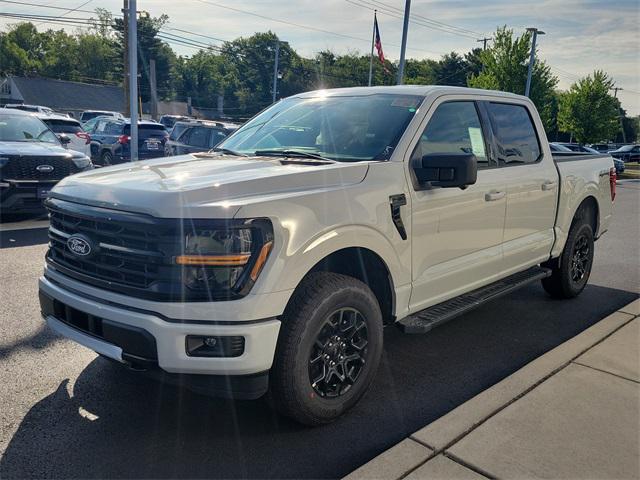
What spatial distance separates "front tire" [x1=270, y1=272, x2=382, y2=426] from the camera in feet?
9.66

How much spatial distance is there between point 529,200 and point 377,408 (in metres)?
2.35

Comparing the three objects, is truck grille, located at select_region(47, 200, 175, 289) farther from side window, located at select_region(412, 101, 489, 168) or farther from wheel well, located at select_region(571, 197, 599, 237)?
wheel well, located at select_region(571, 197, 599, 237)

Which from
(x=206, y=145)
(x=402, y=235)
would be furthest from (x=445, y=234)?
(x=206, y=145)

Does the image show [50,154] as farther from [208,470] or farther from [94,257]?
[208,470]

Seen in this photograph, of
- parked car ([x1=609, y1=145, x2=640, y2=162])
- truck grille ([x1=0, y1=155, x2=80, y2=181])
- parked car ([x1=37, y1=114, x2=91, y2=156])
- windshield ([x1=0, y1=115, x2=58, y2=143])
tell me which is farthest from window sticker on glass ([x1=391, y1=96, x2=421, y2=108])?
parked car ([x1=609, y1=145, x2=640, y2=162])

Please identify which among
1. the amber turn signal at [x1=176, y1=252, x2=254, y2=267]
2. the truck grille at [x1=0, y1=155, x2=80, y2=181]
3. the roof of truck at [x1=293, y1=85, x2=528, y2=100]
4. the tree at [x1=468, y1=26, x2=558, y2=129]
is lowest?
the truck grille at [x1=0, y1=155, x2=80, y2=181]

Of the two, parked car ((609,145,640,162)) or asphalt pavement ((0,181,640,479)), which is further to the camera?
parked car ((609,145,640,162))

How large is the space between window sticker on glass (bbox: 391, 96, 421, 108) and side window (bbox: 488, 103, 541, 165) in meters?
0.95

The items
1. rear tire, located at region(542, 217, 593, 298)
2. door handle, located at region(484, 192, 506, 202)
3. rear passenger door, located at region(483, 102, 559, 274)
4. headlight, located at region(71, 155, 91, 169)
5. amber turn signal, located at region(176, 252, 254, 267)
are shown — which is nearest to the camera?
amber turn signal, located at region(176, 252, 254, 267)

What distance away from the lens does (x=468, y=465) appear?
2.81 metres

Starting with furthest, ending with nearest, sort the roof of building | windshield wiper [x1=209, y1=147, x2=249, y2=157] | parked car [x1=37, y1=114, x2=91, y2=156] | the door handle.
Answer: the roof of building < parked car [x1=37, y1=114, x2=91, y2=156] < the door handle < windshield wiper [x1=209, y1=147, x2=249, y2=157]

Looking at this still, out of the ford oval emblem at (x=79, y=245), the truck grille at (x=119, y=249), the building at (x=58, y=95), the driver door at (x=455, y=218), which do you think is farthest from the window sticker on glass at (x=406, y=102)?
the building at (x=58, y=95)

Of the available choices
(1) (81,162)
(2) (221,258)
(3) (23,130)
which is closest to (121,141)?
(3) (23,130)

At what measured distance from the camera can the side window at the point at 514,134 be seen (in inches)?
184
